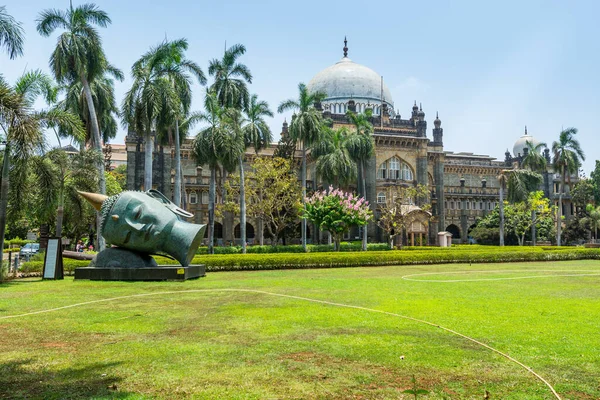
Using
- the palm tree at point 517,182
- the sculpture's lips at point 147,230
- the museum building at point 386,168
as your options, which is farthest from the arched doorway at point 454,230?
the sculpture's lips at point 147,230

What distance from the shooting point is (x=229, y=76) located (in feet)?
119

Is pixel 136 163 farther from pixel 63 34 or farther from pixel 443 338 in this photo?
pixel 443 338

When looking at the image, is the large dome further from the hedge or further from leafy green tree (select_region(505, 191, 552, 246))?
the hedge

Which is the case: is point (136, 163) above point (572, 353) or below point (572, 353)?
above

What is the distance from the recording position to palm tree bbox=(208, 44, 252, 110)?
35812 mm

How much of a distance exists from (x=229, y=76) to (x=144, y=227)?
71.4ft

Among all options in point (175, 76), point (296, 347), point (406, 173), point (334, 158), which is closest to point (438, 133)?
point (406, 173)

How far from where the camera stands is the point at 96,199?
17734mm

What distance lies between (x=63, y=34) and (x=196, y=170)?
33.8 metres

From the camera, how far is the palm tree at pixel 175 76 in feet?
90.4

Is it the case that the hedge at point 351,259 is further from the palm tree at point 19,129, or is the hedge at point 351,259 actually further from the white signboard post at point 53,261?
the palm tree at point 19,129

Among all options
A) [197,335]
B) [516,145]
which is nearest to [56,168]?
[197,335]

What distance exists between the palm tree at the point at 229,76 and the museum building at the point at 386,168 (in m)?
9.35

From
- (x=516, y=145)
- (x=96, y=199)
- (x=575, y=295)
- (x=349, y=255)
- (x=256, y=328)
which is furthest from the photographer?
(x=516, y=145)
